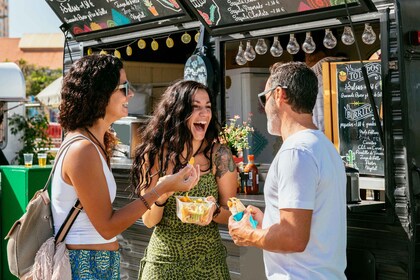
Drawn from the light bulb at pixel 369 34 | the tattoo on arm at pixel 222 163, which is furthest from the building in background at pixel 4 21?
the tattoo on arm at pixel 222 163

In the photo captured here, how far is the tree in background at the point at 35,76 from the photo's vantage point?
32062mm

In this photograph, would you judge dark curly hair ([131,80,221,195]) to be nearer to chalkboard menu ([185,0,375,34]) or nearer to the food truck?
the food truck

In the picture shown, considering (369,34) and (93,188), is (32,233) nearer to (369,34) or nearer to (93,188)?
(93,188)

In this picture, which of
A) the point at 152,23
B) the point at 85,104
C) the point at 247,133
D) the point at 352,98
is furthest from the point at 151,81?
the point at 85,104

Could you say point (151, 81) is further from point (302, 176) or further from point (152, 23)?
point (302, 176)

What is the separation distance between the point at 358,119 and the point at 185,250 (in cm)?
172

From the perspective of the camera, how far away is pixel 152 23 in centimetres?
626

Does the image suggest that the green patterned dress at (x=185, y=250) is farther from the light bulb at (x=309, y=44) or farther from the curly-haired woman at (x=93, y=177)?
the light bulb at (x=309, y=44)

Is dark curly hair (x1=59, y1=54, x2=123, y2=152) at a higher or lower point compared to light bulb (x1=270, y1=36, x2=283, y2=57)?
lower

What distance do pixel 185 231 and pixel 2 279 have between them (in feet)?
12.7

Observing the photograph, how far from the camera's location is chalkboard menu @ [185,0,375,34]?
4609 millimetres

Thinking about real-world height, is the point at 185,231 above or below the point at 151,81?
below

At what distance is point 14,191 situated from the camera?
→ 6.97m

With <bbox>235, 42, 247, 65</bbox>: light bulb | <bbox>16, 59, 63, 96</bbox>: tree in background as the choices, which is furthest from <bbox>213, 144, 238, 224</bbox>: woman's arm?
<bbox>16, 59, 63, 96</bbox>: tree in background
